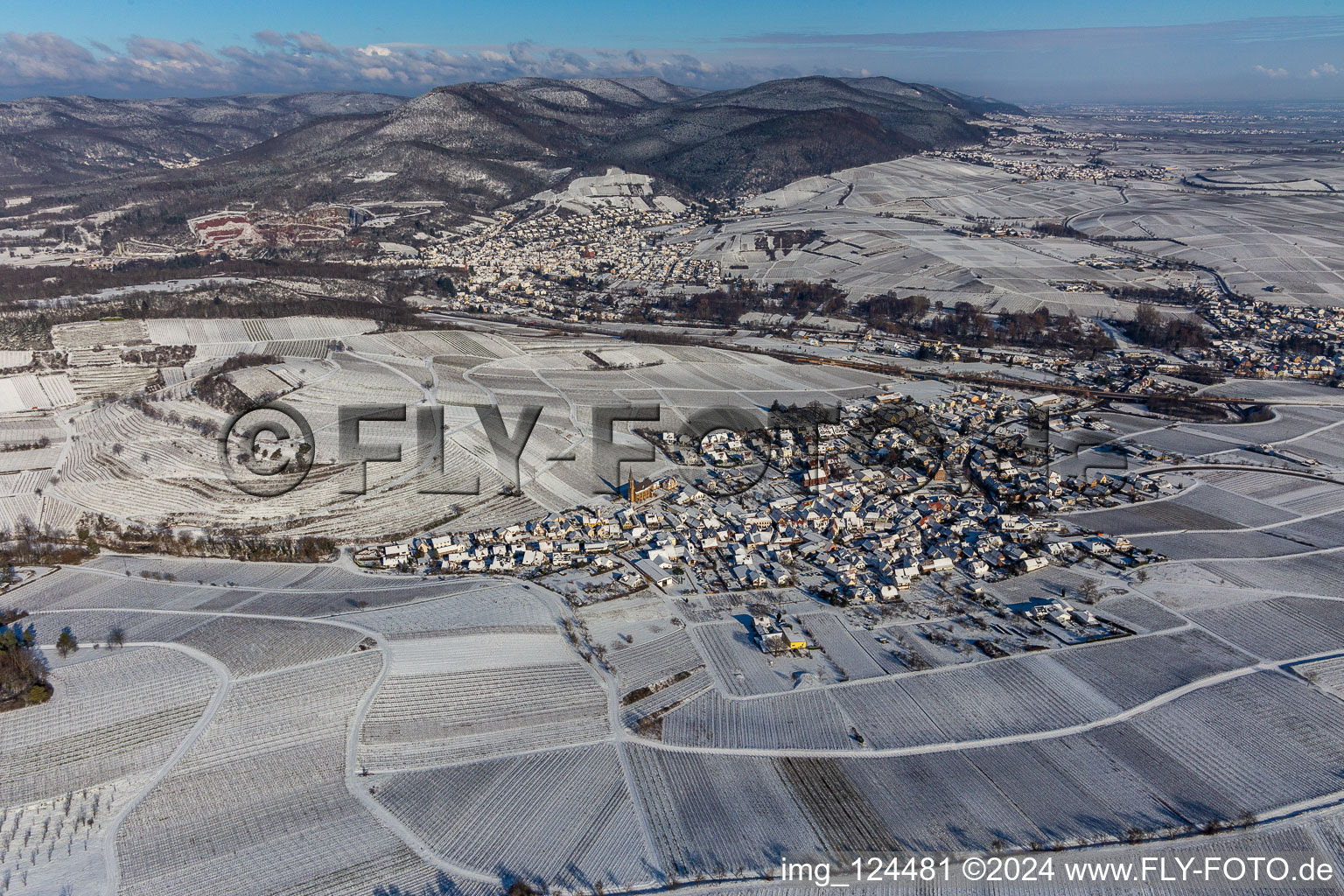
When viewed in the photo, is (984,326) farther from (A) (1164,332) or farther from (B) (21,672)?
(B) (21,672)

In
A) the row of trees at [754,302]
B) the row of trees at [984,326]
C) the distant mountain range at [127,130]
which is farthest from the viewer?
the distant mountain range at [127,130]

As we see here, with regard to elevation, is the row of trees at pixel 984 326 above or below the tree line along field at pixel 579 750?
above

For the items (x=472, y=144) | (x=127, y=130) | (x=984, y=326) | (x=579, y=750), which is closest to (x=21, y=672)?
(x=579, y=750)

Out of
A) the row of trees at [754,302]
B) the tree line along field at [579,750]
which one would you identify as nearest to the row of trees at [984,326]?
the row of trees at [754,302]

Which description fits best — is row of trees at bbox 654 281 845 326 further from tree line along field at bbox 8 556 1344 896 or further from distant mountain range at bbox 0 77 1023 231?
distant mountain range at bbox 0 77 1023 231

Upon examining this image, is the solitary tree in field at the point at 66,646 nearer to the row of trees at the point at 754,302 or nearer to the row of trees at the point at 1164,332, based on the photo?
the row of trees at the point at 754,302

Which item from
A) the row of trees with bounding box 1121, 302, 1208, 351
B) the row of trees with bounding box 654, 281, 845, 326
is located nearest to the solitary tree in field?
the row of trees with bounding box 654, 281, 845, 326
